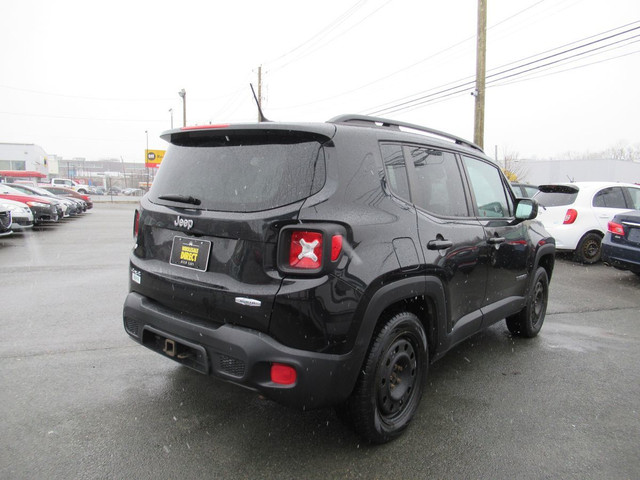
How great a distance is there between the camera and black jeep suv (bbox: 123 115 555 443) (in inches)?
86.8

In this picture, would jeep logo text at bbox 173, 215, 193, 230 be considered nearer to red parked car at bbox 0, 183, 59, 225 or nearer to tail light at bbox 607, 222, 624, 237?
tail light at bbox 607, 222, 624, 237

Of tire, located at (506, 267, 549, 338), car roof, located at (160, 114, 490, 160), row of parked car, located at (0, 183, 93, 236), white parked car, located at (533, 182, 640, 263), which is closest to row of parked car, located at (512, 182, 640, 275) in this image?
white parked car, located at (533, 182, 640, 263)

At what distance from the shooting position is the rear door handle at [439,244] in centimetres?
279

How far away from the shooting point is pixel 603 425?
2953 millimetres

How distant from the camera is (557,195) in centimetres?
934

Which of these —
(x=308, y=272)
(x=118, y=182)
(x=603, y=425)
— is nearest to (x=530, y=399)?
(x=603, y=425)

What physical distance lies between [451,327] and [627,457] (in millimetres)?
1216

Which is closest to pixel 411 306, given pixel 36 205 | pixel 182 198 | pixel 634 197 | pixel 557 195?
pixel 182 198

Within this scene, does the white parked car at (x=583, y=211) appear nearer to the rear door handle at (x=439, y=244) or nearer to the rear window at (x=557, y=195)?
the rear window at (x=557, y=195)

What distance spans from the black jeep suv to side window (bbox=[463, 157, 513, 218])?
505 mm

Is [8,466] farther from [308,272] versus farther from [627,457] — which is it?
[627,457]

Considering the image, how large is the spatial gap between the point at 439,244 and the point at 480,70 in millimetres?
12774

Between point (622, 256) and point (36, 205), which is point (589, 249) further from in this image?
point (36, 205)

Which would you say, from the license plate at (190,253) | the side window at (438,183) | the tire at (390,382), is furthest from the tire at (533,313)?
the license plate at (190,253)
